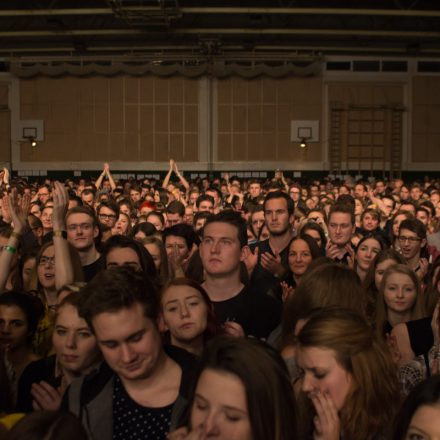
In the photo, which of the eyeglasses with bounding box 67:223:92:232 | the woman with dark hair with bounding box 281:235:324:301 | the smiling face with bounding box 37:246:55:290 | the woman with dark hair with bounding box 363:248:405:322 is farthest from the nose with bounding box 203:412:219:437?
the eyeglasses with bounding box 67:223:92:232

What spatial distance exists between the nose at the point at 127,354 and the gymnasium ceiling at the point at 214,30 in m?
15.6

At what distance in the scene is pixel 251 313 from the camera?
12.6 feet

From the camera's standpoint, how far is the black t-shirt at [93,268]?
513 cm

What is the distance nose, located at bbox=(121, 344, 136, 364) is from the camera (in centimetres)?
252

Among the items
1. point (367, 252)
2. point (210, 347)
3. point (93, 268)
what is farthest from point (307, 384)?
point (367, 252)

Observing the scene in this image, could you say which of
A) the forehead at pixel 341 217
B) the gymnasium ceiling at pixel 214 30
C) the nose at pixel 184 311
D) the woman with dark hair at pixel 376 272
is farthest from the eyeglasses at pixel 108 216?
the gymnasium ceiling at pixel 214 30

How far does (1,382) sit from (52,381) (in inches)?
16.1

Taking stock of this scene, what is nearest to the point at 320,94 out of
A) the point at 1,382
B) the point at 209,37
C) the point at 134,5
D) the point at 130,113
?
the point at 209,37

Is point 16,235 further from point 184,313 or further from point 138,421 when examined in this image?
point 138,421

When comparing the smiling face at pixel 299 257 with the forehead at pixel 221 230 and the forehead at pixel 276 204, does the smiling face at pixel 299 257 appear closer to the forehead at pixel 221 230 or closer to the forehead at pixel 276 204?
the forehead at pixel 276 204

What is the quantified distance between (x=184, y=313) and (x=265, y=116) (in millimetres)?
22699

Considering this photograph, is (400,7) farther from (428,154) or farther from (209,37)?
(428,154)

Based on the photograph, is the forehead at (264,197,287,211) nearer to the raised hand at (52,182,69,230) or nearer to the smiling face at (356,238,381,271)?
the smiling face at (356,238,381,271)

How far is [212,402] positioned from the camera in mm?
2055
